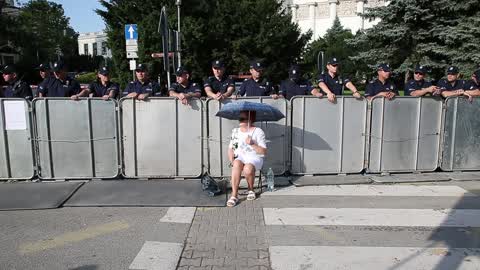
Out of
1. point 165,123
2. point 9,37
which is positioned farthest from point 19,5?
point 165,123

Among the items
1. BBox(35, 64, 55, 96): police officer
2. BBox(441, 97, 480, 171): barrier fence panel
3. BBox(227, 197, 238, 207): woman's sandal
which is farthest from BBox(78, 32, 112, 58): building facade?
BBox(227, 197, 238, 207): woman's sandal

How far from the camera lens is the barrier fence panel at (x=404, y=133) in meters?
7.49

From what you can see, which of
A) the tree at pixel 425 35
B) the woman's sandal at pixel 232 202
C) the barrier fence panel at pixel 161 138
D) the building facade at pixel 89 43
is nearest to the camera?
the woman's sandal at pixel 232 202

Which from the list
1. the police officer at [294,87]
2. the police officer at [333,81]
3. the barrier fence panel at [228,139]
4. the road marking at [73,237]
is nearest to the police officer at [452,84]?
the police officer at [333,81]

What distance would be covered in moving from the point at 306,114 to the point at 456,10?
1422cm

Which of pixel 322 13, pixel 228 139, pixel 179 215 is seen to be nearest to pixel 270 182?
pixel 228 139

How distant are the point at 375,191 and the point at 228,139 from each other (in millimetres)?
2487

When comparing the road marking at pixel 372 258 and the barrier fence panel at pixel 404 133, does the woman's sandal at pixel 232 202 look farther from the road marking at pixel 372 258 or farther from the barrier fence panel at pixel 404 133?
the barrier fence panel at pixel 404 133

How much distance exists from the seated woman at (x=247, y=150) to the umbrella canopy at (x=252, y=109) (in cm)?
13

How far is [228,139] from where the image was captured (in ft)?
24.0

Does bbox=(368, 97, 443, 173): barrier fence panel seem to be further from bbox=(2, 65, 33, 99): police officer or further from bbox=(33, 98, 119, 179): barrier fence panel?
bbox=(2, 65, 33, 99): police officer

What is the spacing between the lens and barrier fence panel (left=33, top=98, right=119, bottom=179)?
7066 millimetres

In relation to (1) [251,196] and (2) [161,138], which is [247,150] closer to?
(1) [251,196]

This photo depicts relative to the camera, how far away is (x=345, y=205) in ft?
19.8
